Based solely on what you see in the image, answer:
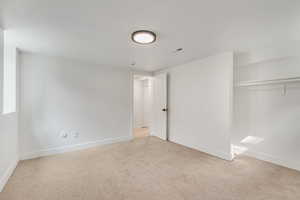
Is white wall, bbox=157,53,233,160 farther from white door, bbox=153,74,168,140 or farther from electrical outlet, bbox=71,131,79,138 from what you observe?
electrical outlet, bbox=71,131,79,138

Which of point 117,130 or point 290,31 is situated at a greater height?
point 290,31

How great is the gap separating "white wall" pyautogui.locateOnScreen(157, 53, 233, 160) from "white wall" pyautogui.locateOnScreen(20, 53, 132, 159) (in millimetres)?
1446

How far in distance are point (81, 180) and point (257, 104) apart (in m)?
3.53

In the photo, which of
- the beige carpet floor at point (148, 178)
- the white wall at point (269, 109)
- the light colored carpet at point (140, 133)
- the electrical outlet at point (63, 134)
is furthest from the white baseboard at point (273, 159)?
the electrical outlet at point (63, 134)

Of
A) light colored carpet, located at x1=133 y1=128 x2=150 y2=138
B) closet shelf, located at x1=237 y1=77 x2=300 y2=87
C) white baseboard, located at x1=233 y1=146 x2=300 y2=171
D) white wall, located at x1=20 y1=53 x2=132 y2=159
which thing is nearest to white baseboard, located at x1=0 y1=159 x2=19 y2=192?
white wall, located at x1=20 y1=53 x2=132 y2=159

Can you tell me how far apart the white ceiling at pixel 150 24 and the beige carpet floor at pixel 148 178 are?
7.26 feet

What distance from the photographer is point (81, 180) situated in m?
2.03

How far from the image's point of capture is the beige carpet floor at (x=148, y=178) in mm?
1723

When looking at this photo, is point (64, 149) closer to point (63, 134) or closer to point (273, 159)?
point (63, 134)

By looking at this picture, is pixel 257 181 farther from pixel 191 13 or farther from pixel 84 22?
pixel 84 22

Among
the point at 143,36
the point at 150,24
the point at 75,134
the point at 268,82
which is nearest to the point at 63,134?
the point at 75,134

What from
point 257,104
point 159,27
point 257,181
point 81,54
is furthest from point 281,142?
point 81,54

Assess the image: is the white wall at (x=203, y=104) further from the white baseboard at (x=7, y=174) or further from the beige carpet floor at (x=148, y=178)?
the white baseboard at (x=7, y=174)

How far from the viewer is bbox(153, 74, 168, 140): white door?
4172 mm
